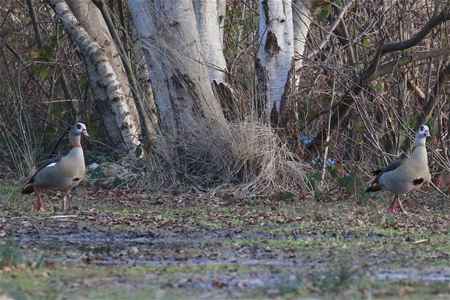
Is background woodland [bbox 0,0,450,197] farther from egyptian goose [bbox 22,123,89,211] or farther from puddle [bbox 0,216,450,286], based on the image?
puddle [bbox 0,216,450,286]

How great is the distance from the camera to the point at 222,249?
8.46 metres

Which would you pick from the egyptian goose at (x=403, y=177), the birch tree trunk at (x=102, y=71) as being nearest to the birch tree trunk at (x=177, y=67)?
the birch tree trunk at (x=102, y=71)

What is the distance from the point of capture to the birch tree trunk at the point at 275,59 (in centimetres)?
1508

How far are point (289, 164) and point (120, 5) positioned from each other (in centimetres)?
677

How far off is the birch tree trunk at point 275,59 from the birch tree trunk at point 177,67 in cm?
70

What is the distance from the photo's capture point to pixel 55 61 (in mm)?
19516

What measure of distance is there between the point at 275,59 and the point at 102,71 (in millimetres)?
3940

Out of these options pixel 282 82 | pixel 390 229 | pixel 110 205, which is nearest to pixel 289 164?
pixel 282 82

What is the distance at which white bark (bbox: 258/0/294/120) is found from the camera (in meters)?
15.1

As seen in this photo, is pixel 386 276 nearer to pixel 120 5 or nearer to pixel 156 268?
pixel 156 268

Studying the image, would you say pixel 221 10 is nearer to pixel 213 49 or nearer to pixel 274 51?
pixel 213 49

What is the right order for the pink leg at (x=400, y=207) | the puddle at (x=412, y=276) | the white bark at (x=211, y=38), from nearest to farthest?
1. the puddle at (x=412, y=276)
2. the pink leg at (x=400, y=207)
3. the white bark at (x=211, y=38)

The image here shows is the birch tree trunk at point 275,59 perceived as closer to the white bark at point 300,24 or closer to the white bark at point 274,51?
the white bark at point 274,51

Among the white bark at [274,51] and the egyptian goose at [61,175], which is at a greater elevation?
the white bark at [274,51]
